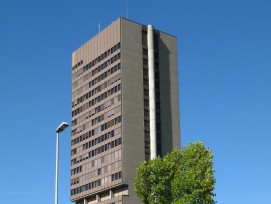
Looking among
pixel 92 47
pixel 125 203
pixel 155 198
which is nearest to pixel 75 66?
pixel 92 47

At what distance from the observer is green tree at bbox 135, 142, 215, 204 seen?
74125mm

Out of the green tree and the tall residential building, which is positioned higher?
the tall residential building

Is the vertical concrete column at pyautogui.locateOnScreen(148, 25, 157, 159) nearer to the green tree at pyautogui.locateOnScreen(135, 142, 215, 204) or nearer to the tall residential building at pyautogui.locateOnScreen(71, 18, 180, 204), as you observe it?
the tall residential building at pyautogui.locateOnScreen(71, 18, 180, 204)

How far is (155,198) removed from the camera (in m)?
75.8

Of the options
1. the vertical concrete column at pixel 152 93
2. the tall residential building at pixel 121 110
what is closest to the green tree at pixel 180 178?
the tall residential building at pixel 121 110

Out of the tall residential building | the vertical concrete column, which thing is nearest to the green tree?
the tall residential building

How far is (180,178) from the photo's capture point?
7438 cm

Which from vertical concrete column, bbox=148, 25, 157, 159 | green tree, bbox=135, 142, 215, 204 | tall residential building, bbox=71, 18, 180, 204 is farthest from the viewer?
vertical concrete column, bbox=148, 25, 157, 159

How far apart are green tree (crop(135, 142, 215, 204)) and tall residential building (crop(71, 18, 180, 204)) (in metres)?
35.4

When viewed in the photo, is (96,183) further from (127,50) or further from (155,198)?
(155,198)

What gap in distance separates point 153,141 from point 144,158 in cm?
413

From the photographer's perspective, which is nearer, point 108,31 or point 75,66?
point 108,31

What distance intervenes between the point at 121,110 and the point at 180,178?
43.3 metres

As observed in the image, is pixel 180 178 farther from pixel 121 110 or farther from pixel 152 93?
pixel 152 93
